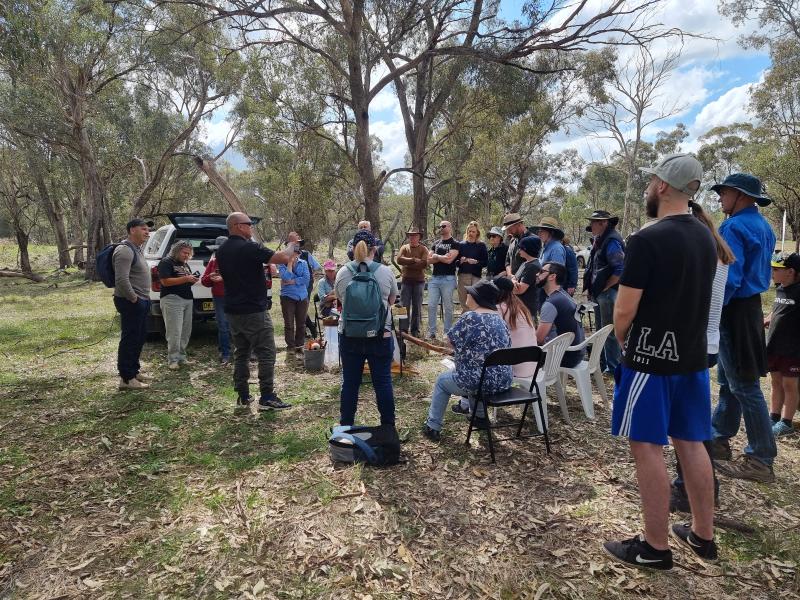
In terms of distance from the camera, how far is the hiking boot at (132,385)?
5188 millimetres

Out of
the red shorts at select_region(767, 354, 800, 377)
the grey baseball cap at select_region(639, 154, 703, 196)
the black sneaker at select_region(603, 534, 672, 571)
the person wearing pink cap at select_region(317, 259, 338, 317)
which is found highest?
the grey baseball cap at select_region(639, 154, 703, 196)

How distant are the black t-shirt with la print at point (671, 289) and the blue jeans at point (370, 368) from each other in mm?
1929

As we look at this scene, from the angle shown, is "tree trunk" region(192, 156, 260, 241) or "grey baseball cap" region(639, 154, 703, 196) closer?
"grey baseball cap" region(639, 154, 703, 196)

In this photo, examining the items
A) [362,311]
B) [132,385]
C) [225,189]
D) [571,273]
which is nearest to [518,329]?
[362,311]

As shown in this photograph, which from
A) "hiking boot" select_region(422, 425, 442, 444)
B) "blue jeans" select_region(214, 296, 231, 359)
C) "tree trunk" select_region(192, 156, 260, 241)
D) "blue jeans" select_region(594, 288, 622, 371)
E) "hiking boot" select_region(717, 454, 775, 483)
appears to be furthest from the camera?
"tree trunk" select_region(192, 156, 260, 241)

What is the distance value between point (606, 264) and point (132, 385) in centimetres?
538

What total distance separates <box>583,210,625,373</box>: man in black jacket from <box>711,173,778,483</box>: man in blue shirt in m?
1.88

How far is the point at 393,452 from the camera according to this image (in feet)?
11.6

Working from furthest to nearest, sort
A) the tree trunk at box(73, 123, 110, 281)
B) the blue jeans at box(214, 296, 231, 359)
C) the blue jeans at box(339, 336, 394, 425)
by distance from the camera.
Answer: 1. the tree trunk at box(73, 123, 110, 281)
2. the blue jeans at box(214, 296, 231, 359)
3. the blue jeans at box(339, 336, 394, 425)

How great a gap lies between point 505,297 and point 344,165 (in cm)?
2556

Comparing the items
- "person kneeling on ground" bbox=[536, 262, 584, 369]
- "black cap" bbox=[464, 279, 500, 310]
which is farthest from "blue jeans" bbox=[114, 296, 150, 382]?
"person kneeling on ground" bbox=[536, 262, 584, 369]

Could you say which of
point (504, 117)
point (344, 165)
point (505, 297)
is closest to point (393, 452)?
point (505, 297)

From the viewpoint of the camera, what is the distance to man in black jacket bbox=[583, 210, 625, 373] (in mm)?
5121

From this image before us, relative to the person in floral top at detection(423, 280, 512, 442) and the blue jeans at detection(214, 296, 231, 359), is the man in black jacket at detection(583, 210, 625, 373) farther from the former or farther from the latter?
the blue jeans at detection(214, 296, 231, 359)
